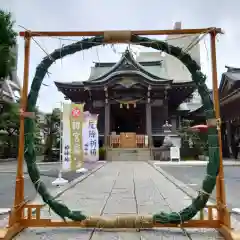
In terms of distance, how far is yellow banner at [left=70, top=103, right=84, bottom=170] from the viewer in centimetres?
893

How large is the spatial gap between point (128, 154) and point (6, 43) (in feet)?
38.2

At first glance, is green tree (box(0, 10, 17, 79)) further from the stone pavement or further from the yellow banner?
the stone pavement

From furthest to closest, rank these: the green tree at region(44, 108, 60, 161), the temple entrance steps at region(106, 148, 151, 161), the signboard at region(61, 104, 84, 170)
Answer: the temple entrance steps at region(106, 148, 151, 161) < the green tree at region(44, 108, 60, 161) < the signboard at region(61, 104, 84, 170)

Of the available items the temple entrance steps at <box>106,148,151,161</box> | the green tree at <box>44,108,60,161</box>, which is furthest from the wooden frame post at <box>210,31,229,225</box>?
the green tree at <box>44,108,60,161</box>

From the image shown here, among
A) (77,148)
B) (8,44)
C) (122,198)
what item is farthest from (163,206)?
(8,44)

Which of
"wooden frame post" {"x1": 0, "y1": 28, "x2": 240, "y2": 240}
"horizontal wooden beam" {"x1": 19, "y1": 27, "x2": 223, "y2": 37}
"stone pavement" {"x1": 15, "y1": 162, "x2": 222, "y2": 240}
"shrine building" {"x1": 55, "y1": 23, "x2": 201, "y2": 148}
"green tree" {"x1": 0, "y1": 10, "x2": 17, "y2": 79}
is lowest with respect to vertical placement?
"stone pavement" {"x1": 15, "y1": 162, "x2": 222, "y2": 240}

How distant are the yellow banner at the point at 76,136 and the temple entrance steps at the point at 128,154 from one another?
12157 mm

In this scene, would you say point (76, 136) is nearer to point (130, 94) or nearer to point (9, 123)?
point (9, 123)

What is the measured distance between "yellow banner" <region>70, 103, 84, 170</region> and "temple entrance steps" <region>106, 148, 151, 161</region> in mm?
12157

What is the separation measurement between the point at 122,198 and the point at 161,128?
60.2 ft

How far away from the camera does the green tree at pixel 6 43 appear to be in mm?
18562

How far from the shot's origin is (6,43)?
19.8m

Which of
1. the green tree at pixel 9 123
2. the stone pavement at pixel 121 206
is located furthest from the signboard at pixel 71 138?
the green tree at pixel 9 123

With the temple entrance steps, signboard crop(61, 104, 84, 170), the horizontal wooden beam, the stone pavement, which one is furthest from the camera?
the temple entrance steps
